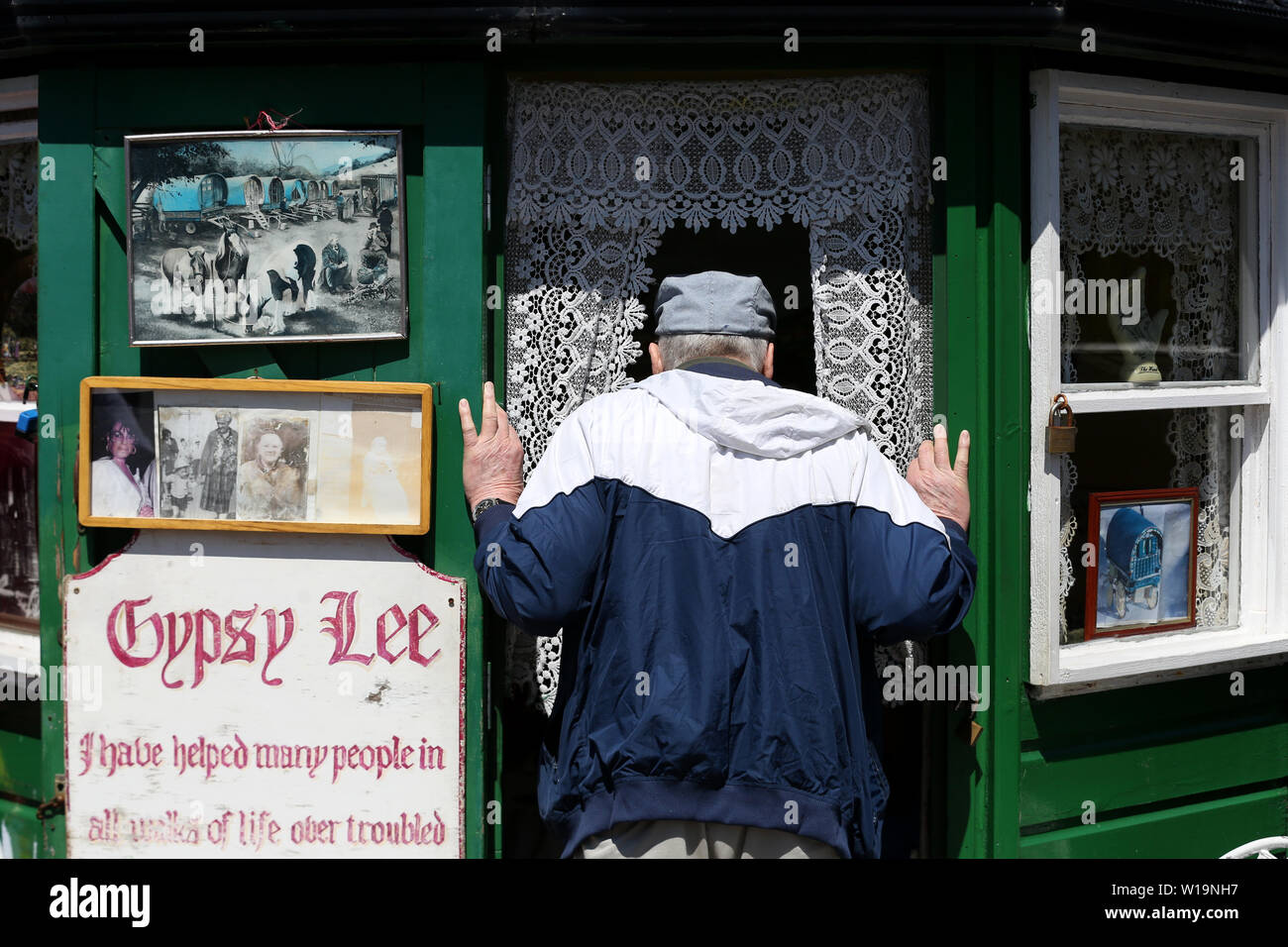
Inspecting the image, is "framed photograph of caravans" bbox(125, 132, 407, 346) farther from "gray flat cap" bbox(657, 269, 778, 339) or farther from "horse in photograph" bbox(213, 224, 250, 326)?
"gray flat cap" bbox(657, 269, 778, 339)

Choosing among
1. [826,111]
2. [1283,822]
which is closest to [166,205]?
[826,111]

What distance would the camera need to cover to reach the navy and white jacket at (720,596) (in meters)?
2.09

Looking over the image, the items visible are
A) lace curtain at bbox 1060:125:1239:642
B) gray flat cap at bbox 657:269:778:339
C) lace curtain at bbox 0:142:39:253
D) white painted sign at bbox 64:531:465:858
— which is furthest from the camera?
lace curtain at bbox 0:142:39:253

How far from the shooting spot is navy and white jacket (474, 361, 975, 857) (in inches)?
82.1

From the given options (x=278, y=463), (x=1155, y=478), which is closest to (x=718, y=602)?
(x=278, y=463)

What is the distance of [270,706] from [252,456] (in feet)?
2.17

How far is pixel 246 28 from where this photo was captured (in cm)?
261

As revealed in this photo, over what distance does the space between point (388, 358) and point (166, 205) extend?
71 centimetres

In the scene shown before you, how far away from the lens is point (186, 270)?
9.09ft

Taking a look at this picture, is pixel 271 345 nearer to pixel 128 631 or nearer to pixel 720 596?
pixel 128 631

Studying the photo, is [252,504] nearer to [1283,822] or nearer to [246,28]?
[246,28]

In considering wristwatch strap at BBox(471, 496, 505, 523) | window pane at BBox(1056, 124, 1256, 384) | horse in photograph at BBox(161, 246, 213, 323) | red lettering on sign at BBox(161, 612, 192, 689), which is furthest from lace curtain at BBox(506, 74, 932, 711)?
red lettering on sign at BBox(161, 612, 192, 689)

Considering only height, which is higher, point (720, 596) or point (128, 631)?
point (720, 596)

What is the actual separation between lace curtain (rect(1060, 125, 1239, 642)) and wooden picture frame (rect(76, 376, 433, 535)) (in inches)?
73.6
